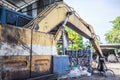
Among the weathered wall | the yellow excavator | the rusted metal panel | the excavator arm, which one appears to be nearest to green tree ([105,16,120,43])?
the excavator arm

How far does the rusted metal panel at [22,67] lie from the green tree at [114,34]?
32.7m

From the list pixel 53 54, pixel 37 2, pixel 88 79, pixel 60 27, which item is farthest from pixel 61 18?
pixel 37 2

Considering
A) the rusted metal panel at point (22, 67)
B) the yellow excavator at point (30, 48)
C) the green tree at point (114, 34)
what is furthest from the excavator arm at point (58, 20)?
the green tree at point (114, 34)

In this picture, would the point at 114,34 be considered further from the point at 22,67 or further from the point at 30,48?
the point at 22,67

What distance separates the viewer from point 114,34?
37125mm

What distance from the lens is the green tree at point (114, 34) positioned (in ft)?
119

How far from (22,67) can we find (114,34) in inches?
1381

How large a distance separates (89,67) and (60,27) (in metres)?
6.33

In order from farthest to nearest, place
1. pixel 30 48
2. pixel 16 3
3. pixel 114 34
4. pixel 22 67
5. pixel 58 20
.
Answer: pixel 114 34, pixel 16 3, pixel 58 20, pixel 30 48, pixel 22 67

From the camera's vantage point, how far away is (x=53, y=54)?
4.62 meters

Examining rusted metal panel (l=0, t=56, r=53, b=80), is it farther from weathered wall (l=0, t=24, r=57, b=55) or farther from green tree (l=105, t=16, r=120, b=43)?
green tree (l=105, t=16, r=120, b=43)

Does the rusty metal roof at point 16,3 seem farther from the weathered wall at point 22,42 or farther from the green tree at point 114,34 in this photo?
the green tree at point 114,34

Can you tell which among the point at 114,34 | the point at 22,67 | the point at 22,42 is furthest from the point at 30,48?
the point at 114,34

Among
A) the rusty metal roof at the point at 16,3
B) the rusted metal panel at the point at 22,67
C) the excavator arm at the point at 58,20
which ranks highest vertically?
the rusty metal roof at the point at 16,3
